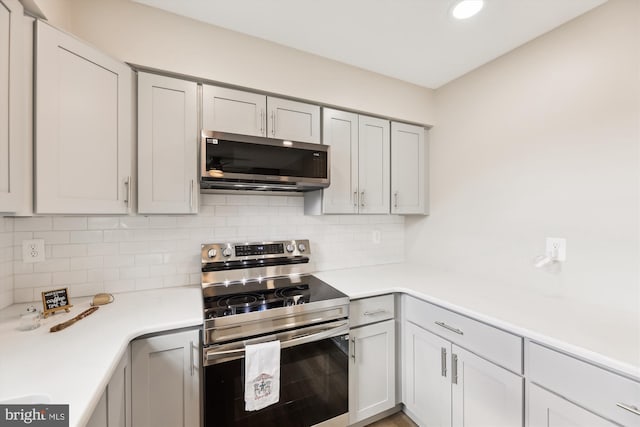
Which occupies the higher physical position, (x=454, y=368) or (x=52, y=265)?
(x=52, y=265)

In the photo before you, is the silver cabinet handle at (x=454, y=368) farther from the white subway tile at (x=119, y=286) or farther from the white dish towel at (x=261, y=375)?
the white subway tile at (x=119, y=286)

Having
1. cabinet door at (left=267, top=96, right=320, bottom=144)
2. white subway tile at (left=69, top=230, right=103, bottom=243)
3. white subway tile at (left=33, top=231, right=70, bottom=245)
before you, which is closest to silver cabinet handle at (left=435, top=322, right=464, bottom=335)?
cabinet door at (left=267, top=96, right=320, bottom=144)

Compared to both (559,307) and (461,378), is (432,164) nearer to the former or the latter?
(559,307)

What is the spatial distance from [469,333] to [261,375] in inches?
42.6

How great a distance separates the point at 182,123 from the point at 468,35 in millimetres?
1796

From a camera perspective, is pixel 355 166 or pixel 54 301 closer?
pixel 54 301

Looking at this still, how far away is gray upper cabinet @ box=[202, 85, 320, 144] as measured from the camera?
5.18 ft

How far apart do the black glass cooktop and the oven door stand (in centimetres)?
15

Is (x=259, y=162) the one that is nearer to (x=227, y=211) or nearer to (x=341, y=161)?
(x=227, y=211)

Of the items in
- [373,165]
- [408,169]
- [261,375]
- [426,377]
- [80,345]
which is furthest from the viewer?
[408,169]

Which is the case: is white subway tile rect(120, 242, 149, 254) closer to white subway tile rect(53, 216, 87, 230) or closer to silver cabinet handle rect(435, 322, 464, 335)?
white subway tile rect(53, 216, 87, 230)

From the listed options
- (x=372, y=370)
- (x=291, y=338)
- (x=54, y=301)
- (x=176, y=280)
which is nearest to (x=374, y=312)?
(x=372, y=370)

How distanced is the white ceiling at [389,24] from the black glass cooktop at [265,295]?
1600 mm

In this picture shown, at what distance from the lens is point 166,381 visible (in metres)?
1.21
